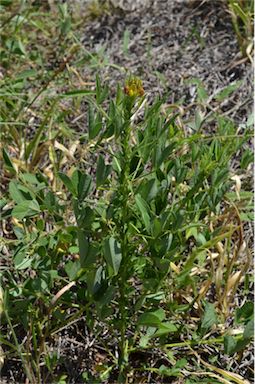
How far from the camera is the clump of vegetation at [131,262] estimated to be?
1.56 meters

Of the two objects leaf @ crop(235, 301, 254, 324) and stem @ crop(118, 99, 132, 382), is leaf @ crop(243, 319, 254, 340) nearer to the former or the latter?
leaf @ crop(235, 301, 254, 324)

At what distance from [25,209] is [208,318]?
478 millimetres

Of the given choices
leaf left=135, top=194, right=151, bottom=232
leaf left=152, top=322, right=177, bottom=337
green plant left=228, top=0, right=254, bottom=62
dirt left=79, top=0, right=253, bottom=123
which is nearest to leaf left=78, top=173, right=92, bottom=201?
leaf left=135, top=194, right=151, bottom=232

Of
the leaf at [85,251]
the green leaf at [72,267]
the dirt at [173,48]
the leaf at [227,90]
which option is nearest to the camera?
the leaf at [85,251]

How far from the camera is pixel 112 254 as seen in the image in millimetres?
1512

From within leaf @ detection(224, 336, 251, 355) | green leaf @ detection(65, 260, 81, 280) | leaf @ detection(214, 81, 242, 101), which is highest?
leaf @ detection(214, 81, 242, 101)

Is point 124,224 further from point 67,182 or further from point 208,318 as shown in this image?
point 208,318

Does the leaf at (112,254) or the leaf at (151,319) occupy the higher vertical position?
the leaf at (112,254)

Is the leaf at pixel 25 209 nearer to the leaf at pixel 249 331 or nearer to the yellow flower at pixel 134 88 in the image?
the yellow flower at pixel 134 88

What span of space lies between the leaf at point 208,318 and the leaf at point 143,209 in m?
0.29

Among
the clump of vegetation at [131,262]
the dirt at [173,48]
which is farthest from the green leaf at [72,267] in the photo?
the dirt at [173,48]

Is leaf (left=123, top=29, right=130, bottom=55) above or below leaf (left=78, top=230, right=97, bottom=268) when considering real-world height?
above

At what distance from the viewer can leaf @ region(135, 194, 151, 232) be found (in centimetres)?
152

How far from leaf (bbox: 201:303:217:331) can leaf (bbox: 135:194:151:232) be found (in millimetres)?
290
